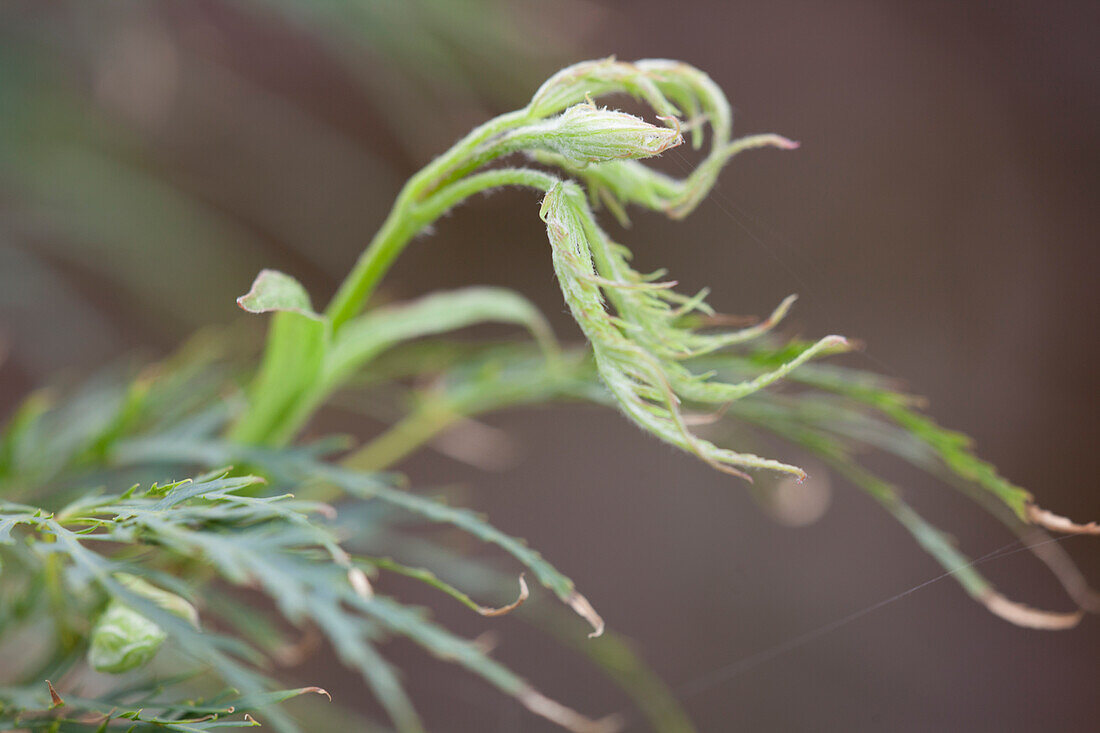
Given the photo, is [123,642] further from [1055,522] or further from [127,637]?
[1055,522]

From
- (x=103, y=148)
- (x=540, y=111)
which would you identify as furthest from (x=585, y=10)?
(x=540, y=111)

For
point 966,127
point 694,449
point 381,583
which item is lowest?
point 381,583

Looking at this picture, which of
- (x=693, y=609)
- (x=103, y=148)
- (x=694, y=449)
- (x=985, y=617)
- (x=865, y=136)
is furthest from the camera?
(x=865, y=136)

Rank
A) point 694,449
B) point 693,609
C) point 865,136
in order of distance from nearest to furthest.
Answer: point 694,449 → point 693,609 → point 865,136

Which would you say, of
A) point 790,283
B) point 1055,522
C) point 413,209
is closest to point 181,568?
point 413,209

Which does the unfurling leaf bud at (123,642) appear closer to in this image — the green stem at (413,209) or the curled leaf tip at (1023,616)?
the green stem at (413,209)

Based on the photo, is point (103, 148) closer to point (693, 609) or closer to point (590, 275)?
point (590, 275)

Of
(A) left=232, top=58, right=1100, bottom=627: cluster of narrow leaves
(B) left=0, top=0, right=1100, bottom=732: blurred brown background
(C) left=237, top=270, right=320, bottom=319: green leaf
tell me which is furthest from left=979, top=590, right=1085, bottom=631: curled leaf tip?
(B) left=0, top=0, right=1100, bottom=732: blurred brown background

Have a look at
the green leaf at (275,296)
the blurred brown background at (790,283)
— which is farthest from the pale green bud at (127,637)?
the blurred brown background at (790,283)
